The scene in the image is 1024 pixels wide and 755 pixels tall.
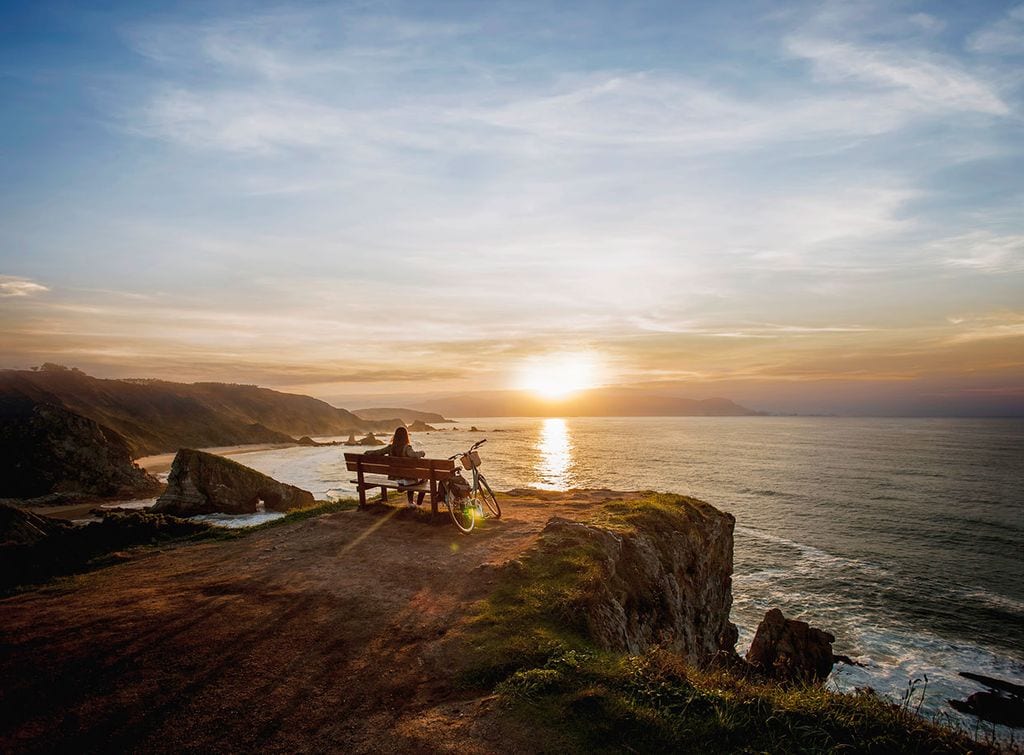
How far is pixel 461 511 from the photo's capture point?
1405 centimetres

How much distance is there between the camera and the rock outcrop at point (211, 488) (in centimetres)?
2628

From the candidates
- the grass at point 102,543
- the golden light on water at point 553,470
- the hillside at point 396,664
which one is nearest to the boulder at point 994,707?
the hillside at point 396,664

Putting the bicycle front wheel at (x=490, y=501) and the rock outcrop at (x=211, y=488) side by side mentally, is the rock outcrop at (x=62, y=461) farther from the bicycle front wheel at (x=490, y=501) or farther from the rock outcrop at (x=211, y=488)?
the bicycle front wheel at (x=490, y=501)

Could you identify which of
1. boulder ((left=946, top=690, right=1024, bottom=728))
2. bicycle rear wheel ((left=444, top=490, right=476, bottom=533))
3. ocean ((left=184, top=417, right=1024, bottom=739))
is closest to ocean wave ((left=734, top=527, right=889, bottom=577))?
ocean ((left=184, top=417, right=1024, bottom=739))

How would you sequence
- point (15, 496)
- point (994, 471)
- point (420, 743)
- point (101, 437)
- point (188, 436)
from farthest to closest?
point (188, 436) < point (994, 471) < point (101, 437) < point (15, 496) < point (420, 743)

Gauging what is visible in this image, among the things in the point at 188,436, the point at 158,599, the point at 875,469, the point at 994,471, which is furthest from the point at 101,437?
the point at 994,471

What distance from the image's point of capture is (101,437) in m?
41.2

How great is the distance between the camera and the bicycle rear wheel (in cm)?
1362

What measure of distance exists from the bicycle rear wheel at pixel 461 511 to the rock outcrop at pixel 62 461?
3871cm

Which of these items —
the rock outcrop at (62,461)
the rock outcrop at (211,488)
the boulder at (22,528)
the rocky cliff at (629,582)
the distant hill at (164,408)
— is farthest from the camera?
the distant hill at (164,408)

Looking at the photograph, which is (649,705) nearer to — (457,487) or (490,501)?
(457,487)

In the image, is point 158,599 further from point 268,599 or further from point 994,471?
point 994,471

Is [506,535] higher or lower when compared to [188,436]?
higher

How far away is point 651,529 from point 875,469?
66821mm
